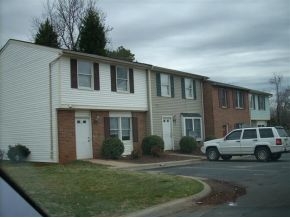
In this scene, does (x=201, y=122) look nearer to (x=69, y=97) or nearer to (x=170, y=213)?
(x=69, y=97)

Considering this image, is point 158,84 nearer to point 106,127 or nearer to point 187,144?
point 187,144

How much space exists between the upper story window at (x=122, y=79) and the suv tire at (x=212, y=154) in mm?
5720

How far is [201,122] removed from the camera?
3547 centimetres

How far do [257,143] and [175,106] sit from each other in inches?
337

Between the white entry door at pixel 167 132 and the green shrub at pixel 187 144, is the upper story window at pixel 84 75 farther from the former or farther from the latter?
the green shrub at pixel 187 144

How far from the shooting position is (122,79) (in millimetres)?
27453

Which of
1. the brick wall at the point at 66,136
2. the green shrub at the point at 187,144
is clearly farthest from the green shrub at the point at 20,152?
the green shrub at the point at 187,144

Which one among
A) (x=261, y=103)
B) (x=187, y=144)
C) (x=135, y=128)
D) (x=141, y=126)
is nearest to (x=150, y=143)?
(x=135, y=128)

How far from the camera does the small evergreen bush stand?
27.3 meters

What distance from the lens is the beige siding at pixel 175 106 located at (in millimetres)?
29953

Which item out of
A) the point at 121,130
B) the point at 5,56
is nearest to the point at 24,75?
the point at 5,56

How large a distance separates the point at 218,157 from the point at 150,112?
523cm

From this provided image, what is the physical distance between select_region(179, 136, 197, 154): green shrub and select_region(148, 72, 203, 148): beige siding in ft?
2.90

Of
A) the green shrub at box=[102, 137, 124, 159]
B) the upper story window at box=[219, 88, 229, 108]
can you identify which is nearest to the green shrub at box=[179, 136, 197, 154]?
the green shrub at box=[102, 137, 124, 159]
